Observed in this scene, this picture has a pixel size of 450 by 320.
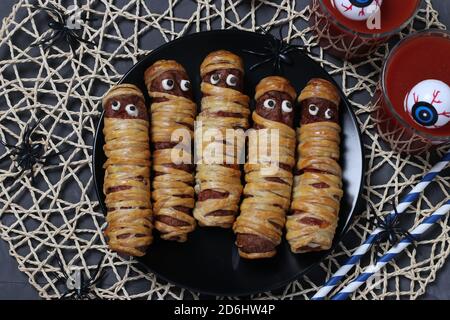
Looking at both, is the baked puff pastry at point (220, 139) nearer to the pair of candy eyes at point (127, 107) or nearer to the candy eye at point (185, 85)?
the candy eye at point (185, 85)

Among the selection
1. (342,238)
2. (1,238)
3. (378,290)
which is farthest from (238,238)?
(1,238)

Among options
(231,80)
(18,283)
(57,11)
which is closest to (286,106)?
(231,80)

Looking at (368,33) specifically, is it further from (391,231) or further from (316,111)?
(391,231)

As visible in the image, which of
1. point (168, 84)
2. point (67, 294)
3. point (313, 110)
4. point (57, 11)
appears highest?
point (57, 11)

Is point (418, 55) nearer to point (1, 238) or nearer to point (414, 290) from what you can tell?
point (414, 290)

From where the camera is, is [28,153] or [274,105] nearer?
[274,105]

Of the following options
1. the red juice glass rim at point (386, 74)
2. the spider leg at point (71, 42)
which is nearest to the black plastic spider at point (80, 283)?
the spider leg at point (71, 42)

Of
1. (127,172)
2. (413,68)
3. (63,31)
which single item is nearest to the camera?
(127,172)
